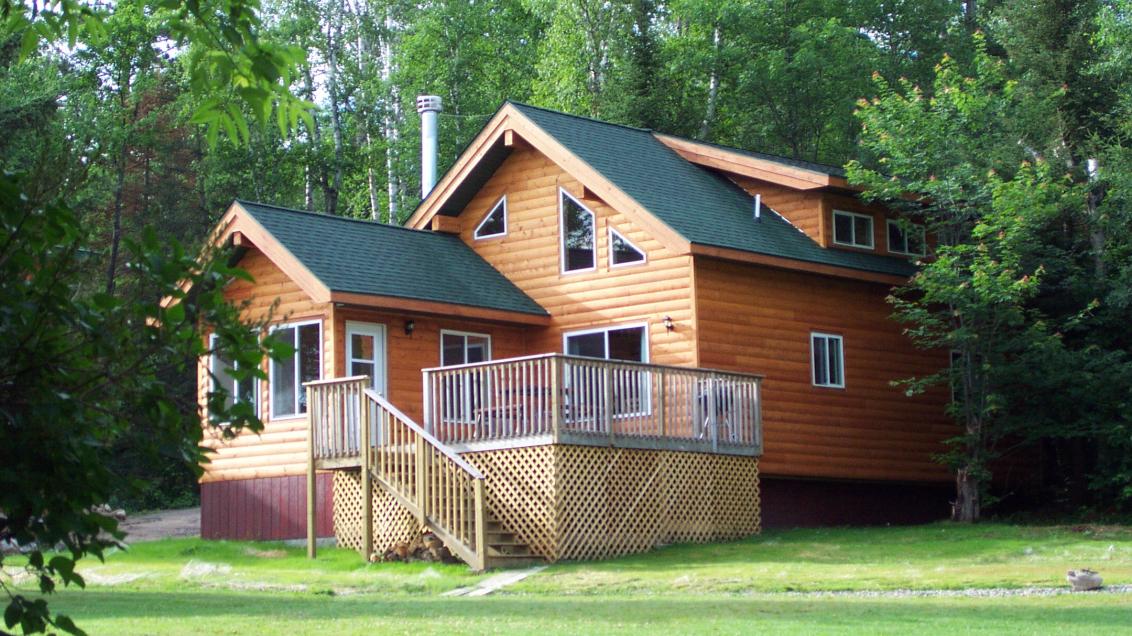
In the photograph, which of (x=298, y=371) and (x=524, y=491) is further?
(x=298, y=371)

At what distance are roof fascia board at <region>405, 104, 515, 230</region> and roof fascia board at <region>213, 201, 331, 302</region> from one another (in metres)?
3.86

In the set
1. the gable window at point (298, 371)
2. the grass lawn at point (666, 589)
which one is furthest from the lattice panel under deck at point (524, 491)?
the gable window at point (298, 371)

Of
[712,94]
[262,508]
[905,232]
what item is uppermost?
[712,94]

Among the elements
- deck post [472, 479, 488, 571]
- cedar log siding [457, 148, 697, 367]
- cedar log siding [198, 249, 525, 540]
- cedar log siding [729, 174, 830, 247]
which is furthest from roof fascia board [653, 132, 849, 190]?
deck post [472, 479, 488, 571]

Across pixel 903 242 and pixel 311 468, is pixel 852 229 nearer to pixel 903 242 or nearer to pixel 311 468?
pixel 903 242

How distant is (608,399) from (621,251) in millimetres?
4923

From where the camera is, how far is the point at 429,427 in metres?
21.3

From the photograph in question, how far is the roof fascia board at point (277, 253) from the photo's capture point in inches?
905

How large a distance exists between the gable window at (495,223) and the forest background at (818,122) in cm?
429

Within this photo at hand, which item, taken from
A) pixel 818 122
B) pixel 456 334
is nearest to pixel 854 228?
pixel 456 334

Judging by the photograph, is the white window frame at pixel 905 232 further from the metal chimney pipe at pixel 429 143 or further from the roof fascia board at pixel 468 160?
the metal chimney pipe at pixel 429 143

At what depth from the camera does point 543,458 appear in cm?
2022

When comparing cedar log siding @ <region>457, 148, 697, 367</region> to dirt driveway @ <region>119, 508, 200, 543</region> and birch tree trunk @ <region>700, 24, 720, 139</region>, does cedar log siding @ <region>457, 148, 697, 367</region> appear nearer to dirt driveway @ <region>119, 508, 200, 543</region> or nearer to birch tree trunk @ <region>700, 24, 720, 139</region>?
dirt driveway @ <region>119, 508, 200, 543</region>

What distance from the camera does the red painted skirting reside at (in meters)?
24.3
